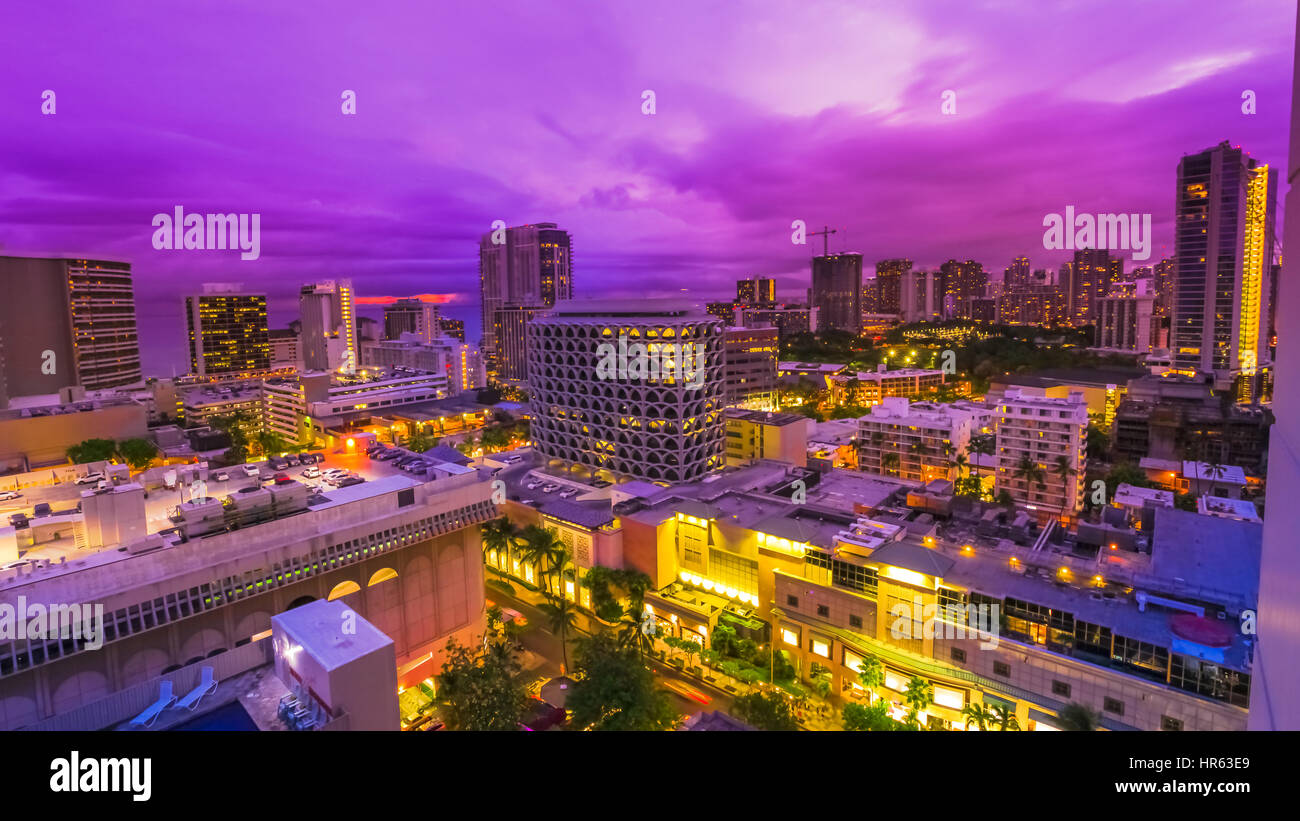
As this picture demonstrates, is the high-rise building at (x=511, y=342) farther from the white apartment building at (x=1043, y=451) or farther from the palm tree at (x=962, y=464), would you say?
the white apartment building at (x=1043, y=451)

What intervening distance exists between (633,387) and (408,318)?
67040 mm

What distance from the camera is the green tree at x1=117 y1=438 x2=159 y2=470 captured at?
2553 cm

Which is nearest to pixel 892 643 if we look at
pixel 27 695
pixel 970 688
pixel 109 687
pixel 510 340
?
pixel 970 688

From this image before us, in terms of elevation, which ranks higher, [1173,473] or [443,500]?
[443,500]

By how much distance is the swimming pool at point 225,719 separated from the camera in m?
6.59

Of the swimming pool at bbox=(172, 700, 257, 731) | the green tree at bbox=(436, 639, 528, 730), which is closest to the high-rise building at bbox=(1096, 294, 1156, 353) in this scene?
the green tree at bbox=(436, 639, 528, 730)

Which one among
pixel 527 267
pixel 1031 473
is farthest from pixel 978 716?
pixel 527 267

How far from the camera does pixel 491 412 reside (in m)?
39.7

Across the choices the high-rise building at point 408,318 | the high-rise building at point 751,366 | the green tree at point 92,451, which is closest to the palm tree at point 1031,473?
the high-rise building at point 751,366

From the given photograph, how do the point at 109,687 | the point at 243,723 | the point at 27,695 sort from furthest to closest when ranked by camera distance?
1. the point at 109,687
2. the point at 27,695
3. the point at 243,723

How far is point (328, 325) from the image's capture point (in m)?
65.8

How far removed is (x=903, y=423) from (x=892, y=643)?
16755 mm
